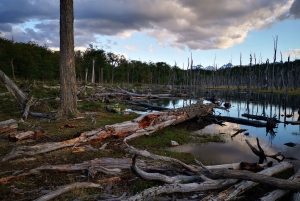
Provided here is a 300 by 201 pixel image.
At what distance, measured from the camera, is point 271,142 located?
34.5 feet

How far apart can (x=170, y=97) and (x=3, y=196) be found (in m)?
30.8

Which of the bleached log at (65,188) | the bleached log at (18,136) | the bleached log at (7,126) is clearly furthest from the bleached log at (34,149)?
the bleached log at (65,188)

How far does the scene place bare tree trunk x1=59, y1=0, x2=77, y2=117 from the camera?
34.0ft

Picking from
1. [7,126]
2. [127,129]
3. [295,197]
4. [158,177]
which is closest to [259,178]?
[295,197]

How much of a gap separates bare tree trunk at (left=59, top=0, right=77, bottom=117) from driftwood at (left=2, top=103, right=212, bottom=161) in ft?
11.4

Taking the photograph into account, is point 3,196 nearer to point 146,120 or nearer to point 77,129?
point 77,129

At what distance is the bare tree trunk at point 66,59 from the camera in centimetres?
1038

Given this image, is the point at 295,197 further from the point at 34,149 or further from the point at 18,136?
the point at 18,136

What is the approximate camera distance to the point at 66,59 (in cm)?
1045

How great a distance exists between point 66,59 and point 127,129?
4640mm

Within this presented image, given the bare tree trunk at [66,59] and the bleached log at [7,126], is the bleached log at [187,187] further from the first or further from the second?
the bare tree trunk at [66,59]

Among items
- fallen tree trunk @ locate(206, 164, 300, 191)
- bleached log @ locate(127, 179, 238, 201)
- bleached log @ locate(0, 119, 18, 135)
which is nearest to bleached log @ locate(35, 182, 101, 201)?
bleached log @ locate(127, 179, 238, 201)

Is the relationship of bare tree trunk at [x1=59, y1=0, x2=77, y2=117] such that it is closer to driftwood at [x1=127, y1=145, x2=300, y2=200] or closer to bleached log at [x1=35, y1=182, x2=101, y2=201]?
bleached log at [x1=35, y1=182, x2=101, y2=201]

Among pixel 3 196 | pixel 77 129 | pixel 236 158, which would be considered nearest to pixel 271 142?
pixel 236 158
